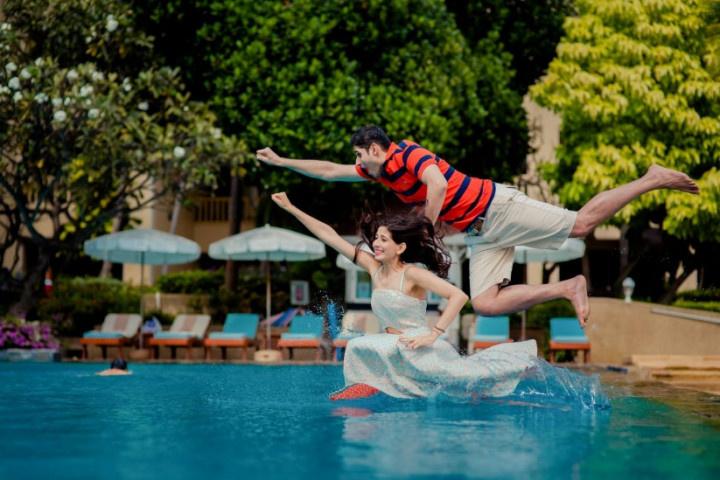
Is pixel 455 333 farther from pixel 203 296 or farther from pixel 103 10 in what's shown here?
pixel 103 10

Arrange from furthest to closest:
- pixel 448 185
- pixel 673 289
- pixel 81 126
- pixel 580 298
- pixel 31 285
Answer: pixel 673 289, pixel 31 285, pixel 81 126, pixel 448 185, pixel 580 298

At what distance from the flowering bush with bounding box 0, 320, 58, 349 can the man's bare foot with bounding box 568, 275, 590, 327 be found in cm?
1374

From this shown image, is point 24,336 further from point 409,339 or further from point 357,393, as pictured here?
point 409,339

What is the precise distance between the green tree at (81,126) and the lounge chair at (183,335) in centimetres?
259

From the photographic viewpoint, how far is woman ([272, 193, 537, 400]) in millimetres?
9062

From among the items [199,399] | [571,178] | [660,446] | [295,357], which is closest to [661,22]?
[571,178]

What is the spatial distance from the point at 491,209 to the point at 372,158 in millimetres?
1092

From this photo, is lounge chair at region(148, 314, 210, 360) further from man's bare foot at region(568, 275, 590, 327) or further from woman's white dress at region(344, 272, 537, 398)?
man's bare foot at region(568, 275, 590, 327)

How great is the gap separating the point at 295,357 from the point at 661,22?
11.3 metres

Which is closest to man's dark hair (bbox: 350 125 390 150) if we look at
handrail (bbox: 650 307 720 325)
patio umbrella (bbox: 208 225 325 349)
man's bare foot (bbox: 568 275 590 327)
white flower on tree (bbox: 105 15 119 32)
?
man's bare foot (bbox: 568 275 590 327)

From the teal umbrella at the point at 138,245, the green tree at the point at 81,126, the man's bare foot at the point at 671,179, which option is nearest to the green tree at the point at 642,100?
the green tree at the point at 81,126

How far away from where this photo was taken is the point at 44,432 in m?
7.53

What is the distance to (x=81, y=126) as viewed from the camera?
20453 millimetres

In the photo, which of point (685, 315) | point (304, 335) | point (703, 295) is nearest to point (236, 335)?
point (304, 335)
